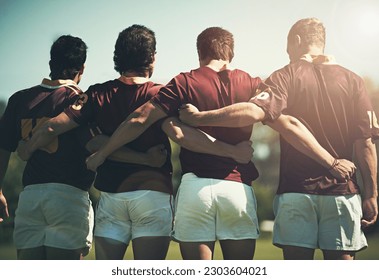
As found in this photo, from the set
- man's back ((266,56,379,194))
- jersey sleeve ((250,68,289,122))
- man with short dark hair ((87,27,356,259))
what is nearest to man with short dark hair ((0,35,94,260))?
man with short dark hair ((87,27,356,259))

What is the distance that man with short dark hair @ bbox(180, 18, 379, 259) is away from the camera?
182 inches

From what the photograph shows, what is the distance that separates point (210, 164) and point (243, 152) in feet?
0.80

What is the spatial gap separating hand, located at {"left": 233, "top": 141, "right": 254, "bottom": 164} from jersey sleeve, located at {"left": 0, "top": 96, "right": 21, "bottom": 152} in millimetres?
1785

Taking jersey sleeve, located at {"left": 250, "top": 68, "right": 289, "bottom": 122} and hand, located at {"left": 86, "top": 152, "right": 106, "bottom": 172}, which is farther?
hand, located at {"left": 86, "top": 152, "right": 106, "bottom": 172}

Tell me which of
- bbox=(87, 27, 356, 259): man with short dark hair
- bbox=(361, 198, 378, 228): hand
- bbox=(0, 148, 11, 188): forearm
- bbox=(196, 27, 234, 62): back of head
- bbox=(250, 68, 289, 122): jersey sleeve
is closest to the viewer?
bbox=(87, 27, 356, 259): man with short dark hair

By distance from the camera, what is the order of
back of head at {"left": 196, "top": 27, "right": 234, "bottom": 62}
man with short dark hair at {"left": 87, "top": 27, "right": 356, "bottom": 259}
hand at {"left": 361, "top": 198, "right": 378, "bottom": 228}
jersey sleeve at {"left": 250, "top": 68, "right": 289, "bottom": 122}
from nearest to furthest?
man with short dark hair at {"left": 87, "top": 27, "right": 356, "bottom": 259} < jersey sleeve at {"left": 250, "top": 68, "right": 289, "bottom": 122} < back of head at {"left": 196, "top": 27, "right": 234, "bottom": 62} < hand at {"left": 361, "top": 198, "right": 378, "bottom": 228}

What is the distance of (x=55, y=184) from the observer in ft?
16.1

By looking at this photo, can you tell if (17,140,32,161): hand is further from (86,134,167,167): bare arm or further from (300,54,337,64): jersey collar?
(300,54,337,64): jersey collar

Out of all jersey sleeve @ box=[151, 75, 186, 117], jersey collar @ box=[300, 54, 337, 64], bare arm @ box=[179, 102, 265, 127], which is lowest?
bare arm @ box=[179, 102, 265, 127]

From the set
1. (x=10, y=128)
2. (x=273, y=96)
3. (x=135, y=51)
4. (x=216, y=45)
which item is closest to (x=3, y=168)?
(x=10, y=128)

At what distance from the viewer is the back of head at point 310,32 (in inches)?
193
